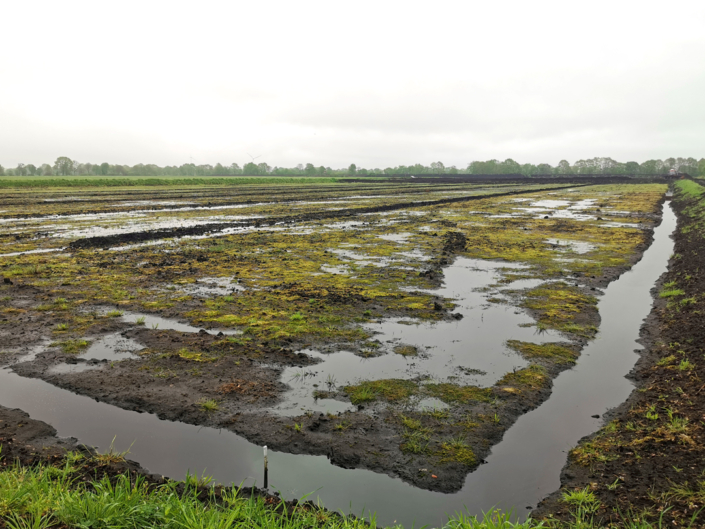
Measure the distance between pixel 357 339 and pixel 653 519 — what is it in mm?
7037

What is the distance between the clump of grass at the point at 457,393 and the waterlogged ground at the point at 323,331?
0.12 ft

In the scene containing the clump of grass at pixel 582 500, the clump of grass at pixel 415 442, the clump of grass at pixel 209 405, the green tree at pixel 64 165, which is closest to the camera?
the clump of grass at pixel 582 500

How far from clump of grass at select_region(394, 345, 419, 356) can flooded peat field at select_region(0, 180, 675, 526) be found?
5cm

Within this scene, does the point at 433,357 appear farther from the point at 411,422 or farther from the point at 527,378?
the point at 411,422

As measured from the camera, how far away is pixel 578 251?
77.2 ft

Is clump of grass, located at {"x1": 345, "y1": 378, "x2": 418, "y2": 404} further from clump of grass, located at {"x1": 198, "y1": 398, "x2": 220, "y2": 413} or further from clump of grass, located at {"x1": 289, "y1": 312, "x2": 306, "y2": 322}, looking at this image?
clump of grass, located at {"x1": 289, "y1": 312, "x2": 306, "y2": 322}

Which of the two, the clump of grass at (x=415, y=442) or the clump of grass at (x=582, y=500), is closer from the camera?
the clump of grass at (x=582, y=500)

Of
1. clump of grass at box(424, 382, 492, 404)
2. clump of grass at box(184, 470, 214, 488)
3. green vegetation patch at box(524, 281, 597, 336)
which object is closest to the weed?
green vegetation patch at box(524, 281, 597, 336)

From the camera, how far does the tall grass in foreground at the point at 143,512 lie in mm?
4707

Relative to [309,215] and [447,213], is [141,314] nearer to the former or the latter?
[309,215]

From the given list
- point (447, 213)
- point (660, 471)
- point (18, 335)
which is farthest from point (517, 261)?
point (447, 213)

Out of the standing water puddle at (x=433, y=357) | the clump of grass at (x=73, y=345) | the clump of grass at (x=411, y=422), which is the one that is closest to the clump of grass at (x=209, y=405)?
the standing water puddle at (x=433, y=357)

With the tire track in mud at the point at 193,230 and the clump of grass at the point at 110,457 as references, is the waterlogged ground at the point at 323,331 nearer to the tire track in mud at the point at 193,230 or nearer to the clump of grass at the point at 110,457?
the tire track in mud at the point at 193,230

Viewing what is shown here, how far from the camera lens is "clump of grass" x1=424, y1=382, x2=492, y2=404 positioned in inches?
334
